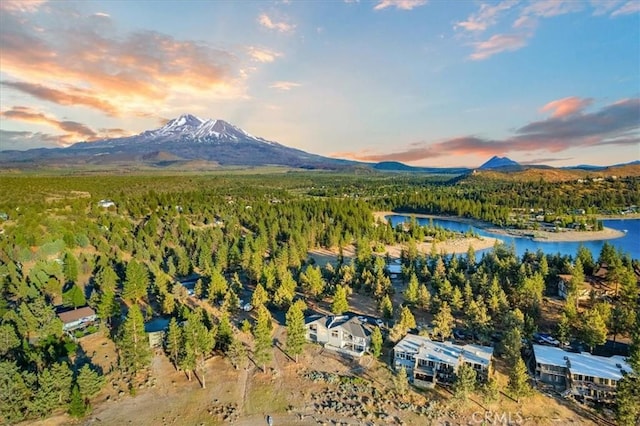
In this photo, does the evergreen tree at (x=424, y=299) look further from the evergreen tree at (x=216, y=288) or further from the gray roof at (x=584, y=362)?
the evergreen tree at (x=216, y=288)

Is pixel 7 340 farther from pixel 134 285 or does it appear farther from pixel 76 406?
pixel 134 285

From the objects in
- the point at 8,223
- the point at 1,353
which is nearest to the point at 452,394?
the point at 1,353

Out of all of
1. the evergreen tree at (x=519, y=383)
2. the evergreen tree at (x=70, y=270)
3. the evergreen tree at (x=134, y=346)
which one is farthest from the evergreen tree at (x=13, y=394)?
the evergreen tree at (x=519, y=383)

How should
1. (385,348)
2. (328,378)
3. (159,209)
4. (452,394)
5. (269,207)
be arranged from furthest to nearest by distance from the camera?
(269,207) < (159,209) < (385,348) < (328,378) < (452,394)

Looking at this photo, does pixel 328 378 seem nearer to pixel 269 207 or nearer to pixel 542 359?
pixel 542 359

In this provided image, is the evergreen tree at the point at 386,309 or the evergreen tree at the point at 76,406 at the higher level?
the evergreen tree at the point at 386,309

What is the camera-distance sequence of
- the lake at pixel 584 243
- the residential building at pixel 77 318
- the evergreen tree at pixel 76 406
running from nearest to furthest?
the evergreen tree at pixel 76 406 → the residential building at pixel 77 318 → the lake at pixel 584 243

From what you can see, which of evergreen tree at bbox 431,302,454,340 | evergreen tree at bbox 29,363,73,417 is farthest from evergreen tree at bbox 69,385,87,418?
evergreen tree at bbox 431,302,454,340

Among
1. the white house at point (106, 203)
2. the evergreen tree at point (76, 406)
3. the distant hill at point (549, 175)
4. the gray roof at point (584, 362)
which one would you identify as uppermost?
the distant hill at point (549, 175)
